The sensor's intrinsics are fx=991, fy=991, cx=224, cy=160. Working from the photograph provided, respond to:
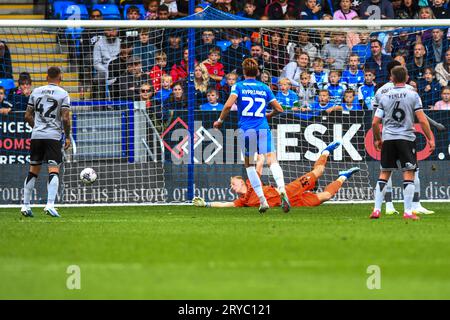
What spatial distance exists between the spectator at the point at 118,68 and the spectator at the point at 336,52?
169 inches

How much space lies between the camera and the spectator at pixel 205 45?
2166 centimetres

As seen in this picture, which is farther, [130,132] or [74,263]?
[130,132]

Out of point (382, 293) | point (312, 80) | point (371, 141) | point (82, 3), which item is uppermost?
point (82, 3)

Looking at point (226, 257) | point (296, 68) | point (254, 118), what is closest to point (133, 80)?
point (296, 68)

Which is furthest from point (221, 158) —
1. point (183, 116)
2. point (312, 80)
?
point (312, 80)

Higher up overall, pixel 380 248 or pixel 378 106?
pixel 378 106

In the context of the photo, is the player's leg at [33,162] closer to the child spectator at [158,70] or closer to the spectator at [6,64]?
the child spectator at [158,70]

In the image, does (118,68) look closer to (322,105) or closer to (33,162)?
(322,105)

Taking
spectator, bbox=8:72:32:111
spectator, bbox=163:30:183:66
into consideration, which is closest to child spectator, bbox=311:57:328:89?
spectator, bbox=163:30:183:66

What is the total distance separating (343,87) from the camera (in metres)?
21.2

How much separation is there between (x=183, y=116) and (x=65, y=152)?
253cm

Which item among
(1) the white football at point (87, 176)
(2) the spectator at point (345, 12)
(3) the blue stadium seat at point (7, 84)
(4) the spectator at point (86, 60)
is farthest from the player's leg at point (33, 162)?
(2) the spectator at point (345, 12)

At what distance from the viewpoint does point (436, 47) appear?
22.0 metres

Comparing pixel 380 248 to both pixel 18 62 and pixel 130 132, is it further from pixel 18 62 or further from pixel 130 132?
pixel 18 62
